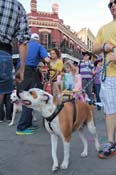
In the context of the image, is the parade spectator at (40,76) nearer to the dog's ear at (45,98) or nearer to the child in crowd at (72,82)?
the child in crowd at (72,82)

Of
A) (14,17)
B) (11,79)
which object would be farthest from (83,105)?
(14,17)

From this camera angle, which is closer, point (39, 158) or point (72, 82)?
point (39, 158)

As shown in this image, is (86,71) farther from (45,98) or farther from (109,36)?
(45,98)

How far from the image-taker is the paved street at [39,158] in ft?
14.0

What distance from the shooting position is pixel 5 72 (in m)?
3.75

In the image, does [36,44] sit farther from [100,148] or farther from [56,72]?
[100,148]

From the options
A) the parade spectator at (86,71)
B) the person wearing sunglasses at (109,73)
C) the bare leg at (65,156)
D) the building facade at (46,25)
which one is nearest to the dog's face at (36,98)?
the bare leg at (65,156)

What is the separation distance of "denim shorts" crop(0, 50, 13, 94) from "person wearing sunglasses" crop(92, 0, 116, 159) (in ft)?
5.14

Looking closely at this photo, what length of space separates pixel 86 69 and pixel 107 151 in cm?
621

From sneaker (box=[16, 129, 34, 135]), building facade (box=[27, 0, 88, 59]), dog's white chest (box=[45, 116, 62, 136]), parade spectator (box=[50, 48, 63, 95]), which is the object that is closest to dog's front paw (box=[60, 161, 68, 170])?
dog's white chest (box=[45, 116, 62, 136])

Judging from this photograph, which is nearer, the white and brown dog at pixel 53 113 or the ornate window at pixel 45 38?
the white and brown dog at pixel 53 113

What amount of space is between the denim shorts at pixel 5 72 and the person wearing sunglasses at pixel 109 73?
5.14 feet

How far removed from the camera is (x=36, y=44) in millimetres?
6832

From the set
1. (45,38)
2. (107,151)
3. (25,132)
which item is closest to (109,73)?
(107,151)
